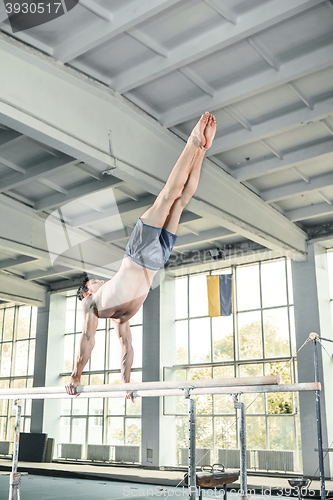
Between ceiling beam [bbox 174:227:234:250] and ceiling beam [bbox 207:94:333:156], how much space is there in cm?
375

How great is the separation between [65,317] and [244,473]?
14.2m

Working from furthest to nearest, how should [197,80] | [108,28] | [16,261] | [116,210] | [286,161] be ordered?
1. [16,261]
2. [116,210]
3. [286,161]
4. [197,80]
5. [108,28]

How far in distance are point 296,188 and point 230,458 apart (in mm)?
7269

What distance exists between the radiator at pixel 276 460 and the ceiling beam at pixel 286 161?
23.0 ft

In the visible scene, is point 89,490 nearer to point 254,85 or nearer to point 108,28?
point 254,85

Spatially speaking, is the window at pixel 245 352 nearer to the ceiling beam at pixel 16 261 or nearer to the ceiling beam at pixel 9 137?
the ceiling beam at pixel 16 261

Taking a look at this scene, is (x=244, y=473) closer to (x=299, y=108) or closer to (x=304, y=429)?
(x=299, y=108)

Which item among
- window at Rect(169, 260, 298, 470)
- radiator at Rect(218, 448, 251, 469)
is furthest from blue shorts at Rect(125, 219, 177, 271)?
radiator at Rect(218, 448, 251, 469)

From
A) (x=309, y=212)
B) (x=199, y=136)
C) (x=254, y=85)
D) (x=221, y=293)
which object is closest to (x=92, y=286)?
(x=199, y=136)

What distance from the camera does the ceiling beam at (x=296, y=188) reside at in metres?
9.42

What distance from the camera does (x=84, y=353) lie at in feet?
14.6

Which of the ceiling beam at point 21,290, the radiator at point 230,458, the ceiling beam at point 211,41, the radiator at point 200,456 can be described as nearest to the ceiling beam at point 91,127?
the ceiling beam at point 211,41

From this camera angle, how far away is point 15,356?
17.9 m

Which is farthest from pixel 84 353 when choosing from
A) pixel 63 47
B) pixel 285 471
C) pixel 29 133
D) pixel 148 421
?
pixel 148 421
